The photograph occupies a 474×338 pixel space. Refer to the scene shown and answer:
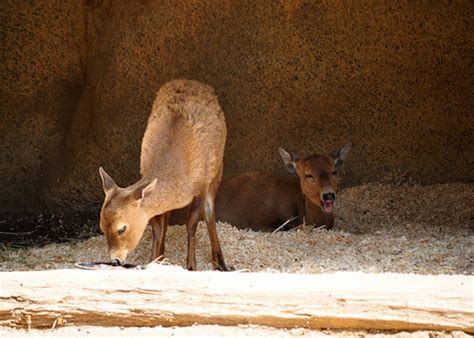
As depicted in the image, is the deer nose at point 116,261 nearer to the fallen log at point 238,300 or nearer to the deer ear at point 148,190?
the deer ear at point 148,190

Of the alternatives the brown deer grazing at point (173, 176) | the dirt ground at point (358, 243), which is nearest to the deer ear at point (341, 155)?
the dirt ground at point (358, 243)

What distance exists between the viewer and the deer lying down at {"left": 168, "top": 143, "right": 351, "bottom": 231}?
9547 mm

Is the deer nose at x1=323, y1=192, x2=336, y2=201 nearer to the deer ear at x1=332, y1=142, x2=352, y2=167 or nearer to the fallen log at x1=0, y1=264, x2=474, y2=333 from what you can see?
the deer ear at x1=332, y1=142, x2=352, y2=167

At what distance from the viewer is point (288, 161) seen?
32.4 feet

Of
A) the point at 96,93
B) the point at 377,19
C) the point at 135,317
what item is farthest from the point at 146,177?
the point at 377,19

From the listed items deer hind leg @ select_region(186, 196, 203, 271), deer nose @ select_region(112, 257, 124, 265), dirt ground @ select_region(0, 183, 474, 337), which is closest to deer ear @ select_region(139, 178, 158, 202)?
deer nose @ select_region(112, 257, 124, 265)

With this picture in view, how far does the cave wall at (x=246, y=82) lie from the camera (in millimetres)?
10016

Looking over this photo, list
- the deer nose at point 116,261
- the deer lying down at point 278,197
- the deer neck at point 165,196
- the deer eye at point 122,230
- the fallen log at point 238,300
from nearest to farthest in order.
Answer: the fallen log at point 238,300, the deer nose at point 116,261, the deer eye at point 122,230, the deer neck at point 165,196, the deer lying down at point 278,197

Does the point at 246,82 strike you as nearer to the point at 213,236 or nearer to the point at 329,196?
the point at 329,196

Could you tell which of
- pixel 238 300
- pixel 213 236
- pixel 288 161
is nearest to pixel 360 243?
pixel 213 236

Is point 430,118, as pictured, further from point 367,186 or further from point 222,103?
point 222,103

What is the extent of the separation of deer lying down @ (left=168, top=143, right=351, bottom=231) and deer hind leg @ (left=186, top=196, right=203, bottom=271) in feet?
6.93

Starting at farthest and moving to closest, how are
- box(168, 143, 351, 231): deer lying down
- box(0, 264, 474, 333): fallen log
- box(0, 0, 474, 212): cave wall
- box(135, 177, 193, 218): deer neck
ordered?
1. box(0, 0, 474, 212): cave wall
2. box(168, 143, 351, 231): deer lying down
3. box(135, 177, 193, 218): deer neck
4. box(0, 264, 474, 333): fallen log

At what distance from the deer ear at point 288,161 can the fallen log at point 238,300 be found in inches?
200
